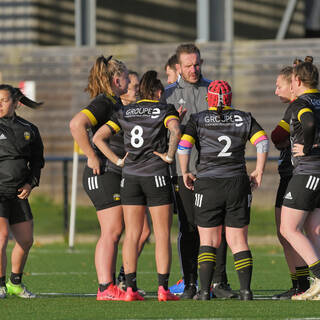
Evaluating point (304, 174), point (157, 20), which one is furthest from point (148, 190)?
point (157, 20)

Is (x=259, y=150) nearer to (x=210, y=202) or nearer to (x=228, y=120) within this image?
(x=228, y=120)

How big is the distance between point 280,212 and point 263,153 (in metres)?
0.91

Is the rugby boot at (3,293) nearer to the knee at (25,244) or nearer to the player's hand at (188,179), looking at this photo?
the knee at (25,244)

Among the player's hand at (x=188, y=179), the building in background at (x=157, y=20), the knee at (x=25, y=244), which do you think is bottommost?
the knee at (x=25, y=244)

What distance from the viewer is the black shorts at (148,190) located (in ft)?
30.8

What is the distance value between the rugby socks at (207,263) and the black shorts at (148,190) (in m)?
0.54

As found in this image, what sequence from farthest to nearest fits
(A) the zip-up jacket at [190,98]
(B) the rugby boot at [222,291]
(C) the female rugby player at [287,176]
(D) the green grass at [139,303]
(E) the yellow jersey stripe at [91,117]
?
(A) the zip-up jacket at [190,98]
(B) the rugby boot at [222,291]
(C) the female rugby player at [287,176]
(E) the yellow jersey stripe at [91,117]
(D) the green grass at [139,303]

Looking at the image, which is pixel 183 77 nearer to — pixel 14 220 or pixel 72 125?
pixel 72 125

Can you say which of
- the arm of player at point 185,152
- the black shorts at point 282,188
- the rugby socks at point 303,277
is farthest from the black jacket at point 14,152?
the rugby socks at point 303,277

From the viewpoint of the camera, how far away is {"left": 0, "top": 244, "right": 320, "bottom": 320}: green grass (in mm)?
8289

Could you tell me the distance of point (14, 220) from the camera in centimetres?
998

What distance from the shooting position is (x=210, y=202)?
370 inches

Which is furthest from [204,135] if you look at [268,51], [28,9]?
[28,9]

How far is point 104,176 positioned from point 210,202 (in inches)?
38.7
